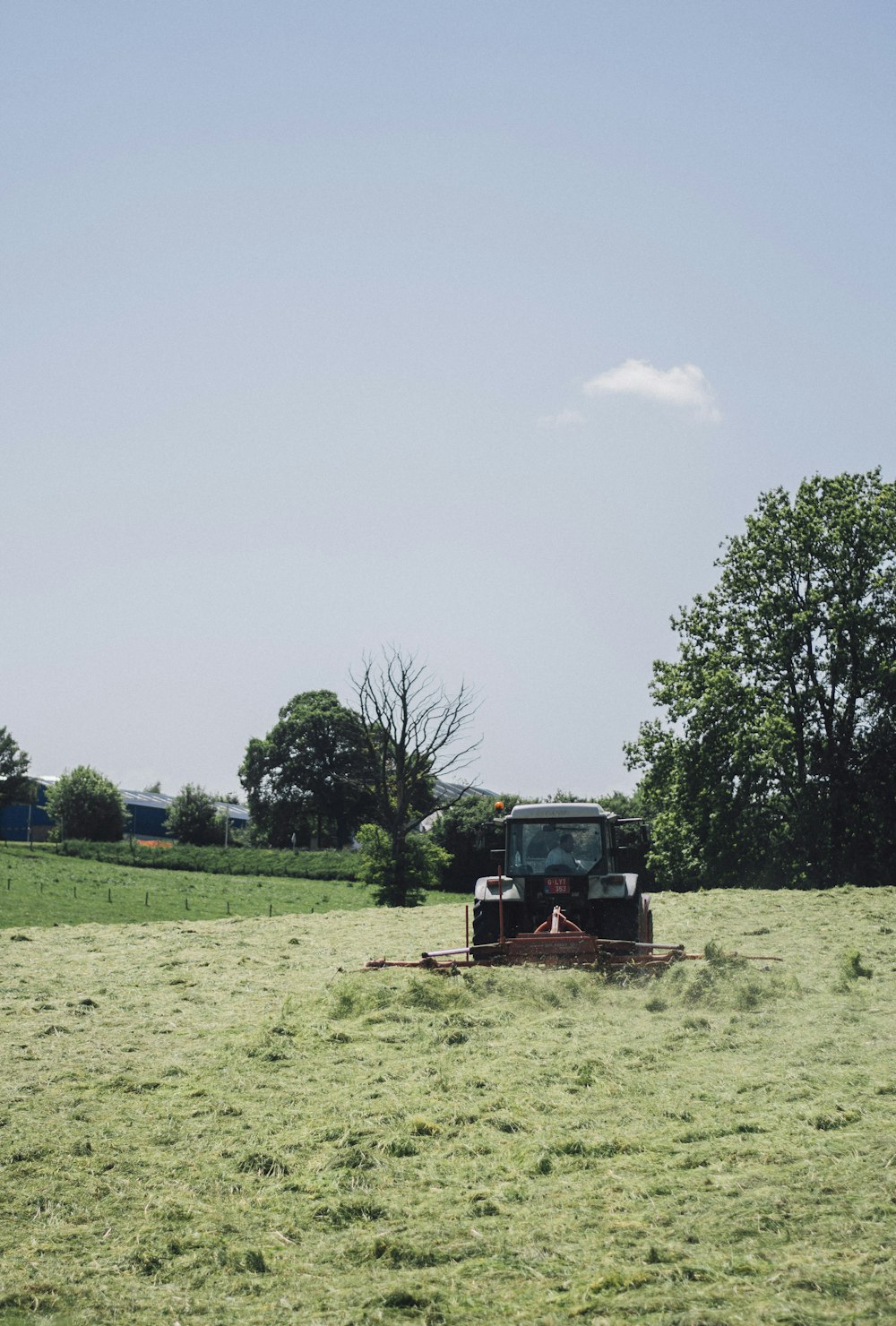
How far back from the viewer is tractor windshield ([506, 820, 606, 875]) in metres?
13.2

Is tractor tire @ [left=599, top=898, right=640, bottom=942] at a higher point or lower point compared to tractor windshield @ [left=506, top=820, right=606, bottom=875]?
lower

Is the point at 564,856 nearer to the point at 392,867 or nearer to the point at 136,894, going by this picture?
the point at 392,867

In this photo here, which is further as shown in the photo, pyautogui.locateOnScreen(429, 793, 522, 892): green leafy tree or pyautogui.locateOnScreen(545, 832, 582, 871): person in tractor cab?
pyautogui.locateOnScreen(429, 793, 522, 892): green leafy tree

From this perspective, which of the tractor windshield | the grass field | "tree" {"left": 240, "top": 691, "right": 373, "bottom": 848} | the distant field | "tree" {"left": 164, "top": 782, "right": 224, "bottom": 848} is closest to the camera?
the grass field

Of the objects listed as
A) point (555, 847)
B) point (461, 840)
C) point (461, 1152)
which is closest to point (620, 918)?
point (555, 847)

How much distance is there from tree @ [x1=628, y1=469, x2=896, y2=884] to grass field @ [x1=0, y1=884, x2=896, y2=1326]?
1916cm

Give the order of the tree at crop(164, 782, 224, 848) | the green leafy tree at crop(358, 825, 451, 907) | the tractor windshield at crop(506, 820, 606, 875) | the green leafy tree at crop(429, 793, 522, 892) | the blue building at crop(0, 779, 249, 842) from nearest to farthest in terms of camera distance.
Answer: the tractor windshield at crop(506, 820, 606, 875) → the green leafy tree at crop(358, 825, 451, 907) → the green leafy tree at crop(429, 793, 522, 892) → the tree at crop(164, 782, 224, 848) → the blue building at crop(0, 779, 249, 842)

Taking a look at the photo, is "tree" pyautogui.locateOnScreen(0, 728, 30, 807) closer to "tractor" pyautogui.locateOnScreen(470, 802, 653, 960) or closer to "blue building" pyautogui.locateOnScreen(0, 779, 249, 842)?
"blue building" pyautogui.locateOnScreen(0, 779, 249, 842)

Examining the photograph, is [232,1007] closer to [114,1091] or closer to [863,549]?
[114,1091]

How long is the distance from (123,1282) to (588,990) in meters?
6.55

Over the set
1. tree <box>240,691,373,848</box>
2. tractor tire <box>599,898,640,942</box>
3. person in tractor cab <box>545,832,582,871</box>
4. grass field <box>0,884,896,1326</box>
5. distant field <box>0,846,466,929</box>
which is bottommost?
distant field <box>0,846,466,929</box>

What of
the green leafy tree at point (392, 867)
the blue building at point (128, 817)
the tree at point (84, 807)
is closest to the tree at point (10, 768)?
the tree at point (84, 807)

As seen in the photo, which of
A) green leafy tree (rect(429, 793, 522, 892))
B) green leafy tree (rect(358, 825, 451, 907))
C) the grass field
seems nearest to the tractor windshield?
the grass field

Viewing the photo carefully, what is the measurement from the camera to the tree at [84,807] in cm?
6694
